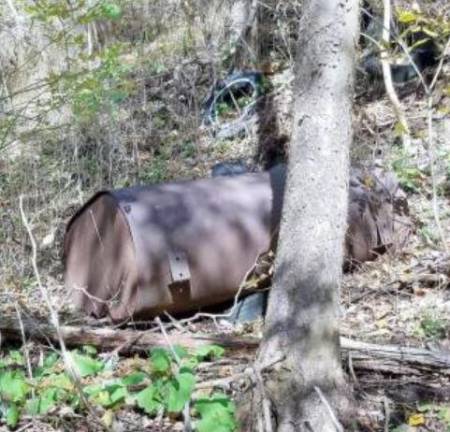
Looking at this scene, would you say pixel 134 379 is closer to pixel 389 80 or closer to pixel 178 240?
pixel 178 240

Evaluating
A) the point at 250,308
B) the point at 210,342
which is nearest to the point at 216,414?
the point at 210,342

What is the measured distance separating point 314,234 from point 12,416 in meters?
1.51

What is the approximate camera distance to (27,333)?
3.67 m

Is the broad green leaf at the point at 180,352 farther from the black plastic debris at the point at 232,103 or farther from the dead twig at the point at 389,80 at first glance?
the black plastic debris at the point at 232,103

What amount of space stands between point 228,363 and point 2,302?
6.78 ft

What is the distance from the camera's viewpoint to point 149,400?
2.88m

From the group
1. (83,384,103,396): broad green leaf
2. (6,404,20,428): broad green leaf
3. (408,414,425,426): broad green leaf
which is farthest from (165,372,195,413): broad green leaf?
(408,414,425,426): broad green leaf

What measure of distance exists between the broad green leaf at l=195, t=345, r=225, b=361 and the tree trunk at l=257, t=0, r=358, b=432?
603mm

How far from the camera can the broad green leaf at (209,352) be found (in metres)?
3.32

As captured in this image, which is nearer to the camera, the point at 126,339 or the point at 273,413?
the point at 273,413

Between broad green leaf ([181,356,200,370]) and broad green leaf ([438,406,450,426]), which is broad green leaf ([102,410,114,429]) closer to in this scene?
broad green leaf ([181,356,200,370])

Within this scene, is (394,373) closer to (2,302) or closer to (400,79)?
(2,302)

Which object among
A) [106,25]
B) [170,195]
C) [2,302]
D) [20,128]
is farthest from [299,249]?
[106,25]

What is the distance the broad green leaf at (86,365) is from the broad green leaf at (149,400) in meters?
0.38
